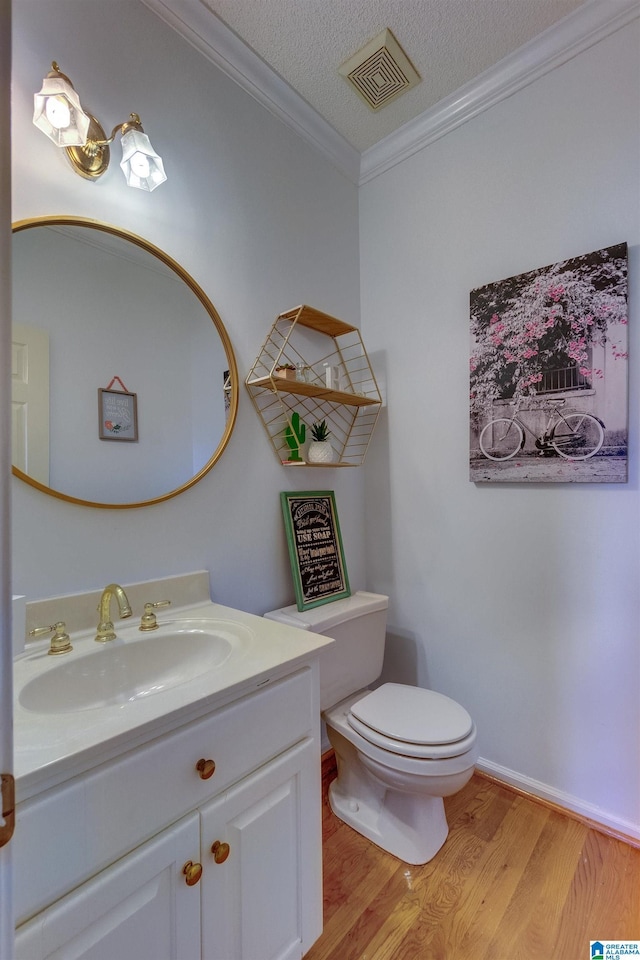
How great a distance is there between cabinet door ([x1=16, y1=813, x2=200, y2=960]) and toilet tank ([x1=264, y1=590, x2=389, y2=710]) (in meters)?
0.72

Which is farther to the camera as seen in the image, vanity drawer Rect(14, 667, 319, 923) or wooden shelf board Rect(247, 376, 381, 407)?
wooden shelf board Rect(247, 376, 381, 407)

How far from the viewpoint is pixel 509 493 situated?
64.9 inches

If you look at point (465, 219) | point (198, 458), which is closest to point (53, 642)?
point (198, 458)

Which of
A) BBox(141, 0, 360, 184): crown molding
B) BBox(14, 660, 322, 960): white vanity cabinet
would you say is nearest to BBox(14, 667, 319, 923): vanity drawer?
BBox(14, 660, 322, 960): white vanity cabinet

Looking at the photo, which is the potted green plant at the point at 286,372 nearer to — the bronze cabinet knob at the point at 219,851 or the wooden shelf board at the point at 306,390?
the wooden shelf board at the point at 306,390

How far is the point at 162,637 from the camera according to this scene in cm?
112

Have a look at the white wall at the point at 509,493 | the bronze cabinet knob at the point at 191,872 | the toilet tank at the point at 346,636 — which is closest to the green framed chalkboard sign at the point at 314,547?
the toilet tank at the point at 346,636

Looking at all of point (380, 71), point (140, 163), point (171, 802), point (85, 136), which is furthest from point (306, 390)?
point (171, 802)

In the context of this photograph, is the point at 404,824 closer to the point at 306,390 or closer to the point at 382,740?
the point at 382,740

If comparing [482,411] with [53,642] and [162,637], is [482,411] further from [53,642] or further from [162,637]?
[53,642]

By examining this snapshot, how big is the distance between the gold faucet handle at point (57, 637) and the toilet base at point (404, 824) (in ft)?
3.75

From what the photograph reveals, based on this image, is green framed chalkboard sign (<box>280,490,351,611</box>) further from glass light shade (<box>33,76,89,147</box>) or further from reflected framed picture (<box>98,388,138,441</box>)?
glass light shade (<box>33,76,89,147</box>)

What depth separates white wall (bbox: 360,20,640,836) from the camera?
55.9 inches

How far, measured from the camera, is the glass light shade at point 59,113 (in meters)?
1.00
